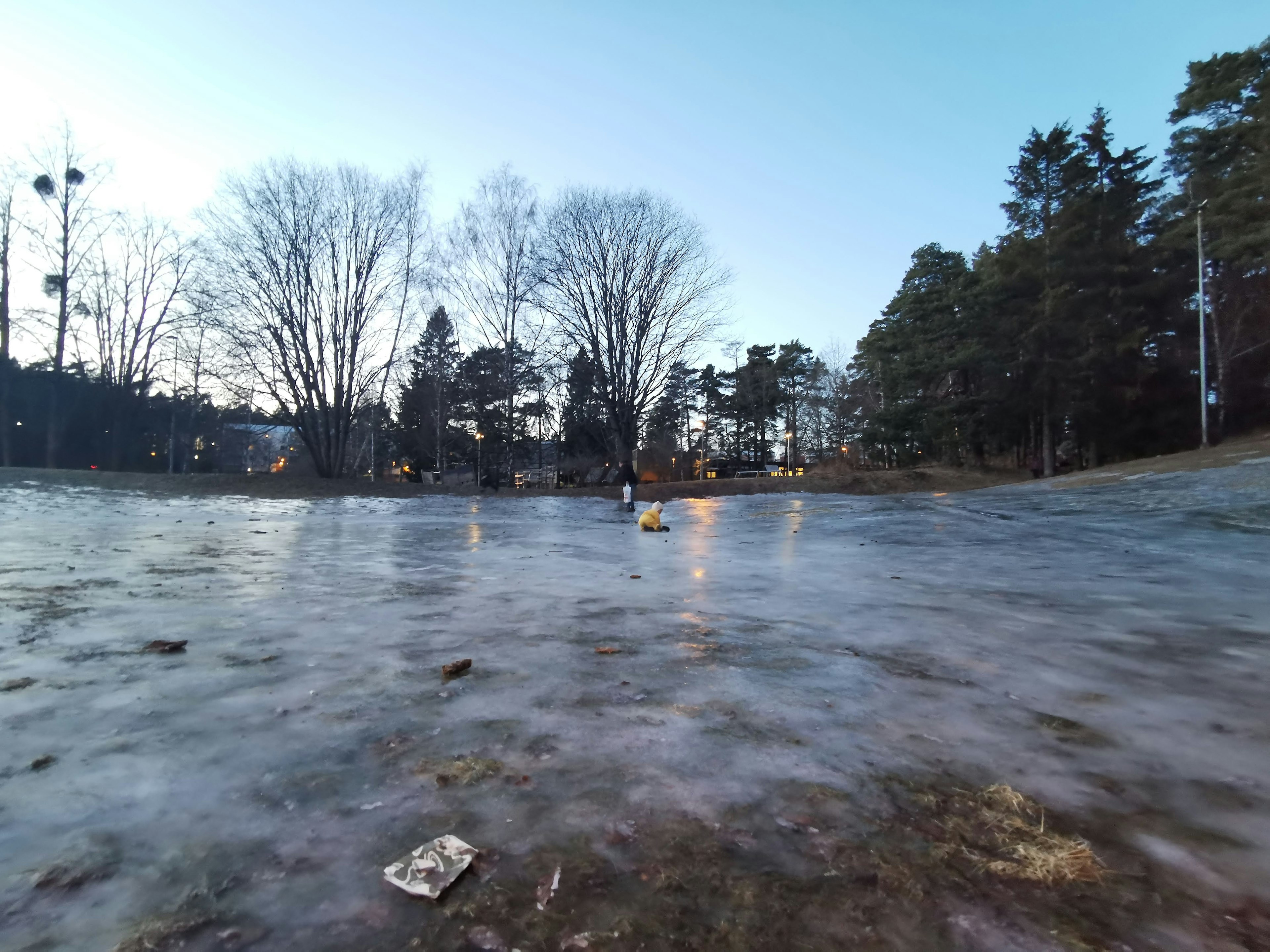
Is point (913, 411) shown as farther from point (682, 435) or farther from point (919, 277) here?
point (682, 435)

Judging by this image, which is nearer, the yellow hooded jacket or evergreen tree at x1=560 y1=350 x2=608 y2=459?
the yellow hooded jacket

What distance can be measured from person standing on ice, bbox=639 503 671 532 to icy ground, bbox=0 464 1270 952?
14.5ft

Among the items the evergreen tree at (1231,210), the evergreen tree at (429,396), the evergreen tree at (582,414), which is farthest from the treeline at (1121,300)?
the evergreen tree at (429,396)

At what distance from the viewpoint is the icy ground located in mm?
1152

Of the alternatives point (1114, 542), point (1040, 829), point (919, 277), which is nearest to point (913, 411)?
point (919, 277)

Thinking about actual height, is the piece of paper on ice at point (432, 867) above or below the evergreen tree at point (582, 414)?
below

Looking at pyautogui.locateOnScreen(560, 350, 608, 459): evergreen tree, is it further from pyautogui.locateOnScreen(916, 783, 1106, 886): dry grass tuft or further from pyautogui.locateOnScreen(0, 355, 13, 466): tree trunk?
pyautogui.locateOnScreen(916, 783, 1106, 886): dry grass tuft

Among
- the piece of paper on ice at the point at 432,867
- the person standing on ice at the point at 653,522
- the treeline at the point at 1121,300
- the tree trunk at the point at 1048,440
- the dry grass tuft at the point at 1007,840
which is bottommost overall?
the dry grass tuft at the point at 1007,840

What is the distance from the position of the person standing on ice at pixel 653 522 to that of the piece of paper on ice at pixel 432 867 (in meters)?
7.95

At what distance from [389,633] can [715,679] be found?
1.60m

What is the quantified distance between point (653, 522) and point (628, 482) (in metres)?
10.6

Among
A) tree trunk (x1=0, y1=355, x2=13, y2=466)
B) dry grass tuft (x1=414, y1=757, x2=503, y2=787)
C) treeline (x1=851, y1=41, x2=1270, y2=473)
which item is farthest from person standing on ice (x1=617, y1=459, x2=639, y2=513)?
tree trunk (x1=0, y1=355, x2=13, y2=466)

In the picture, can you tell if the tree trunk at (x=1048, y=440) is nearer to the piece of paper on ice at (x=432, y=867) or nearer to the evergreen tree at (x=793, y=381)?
the evergreen tree at (x=793, y=381)

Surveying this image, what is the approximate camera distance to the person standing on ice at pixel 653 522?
9234 mm
